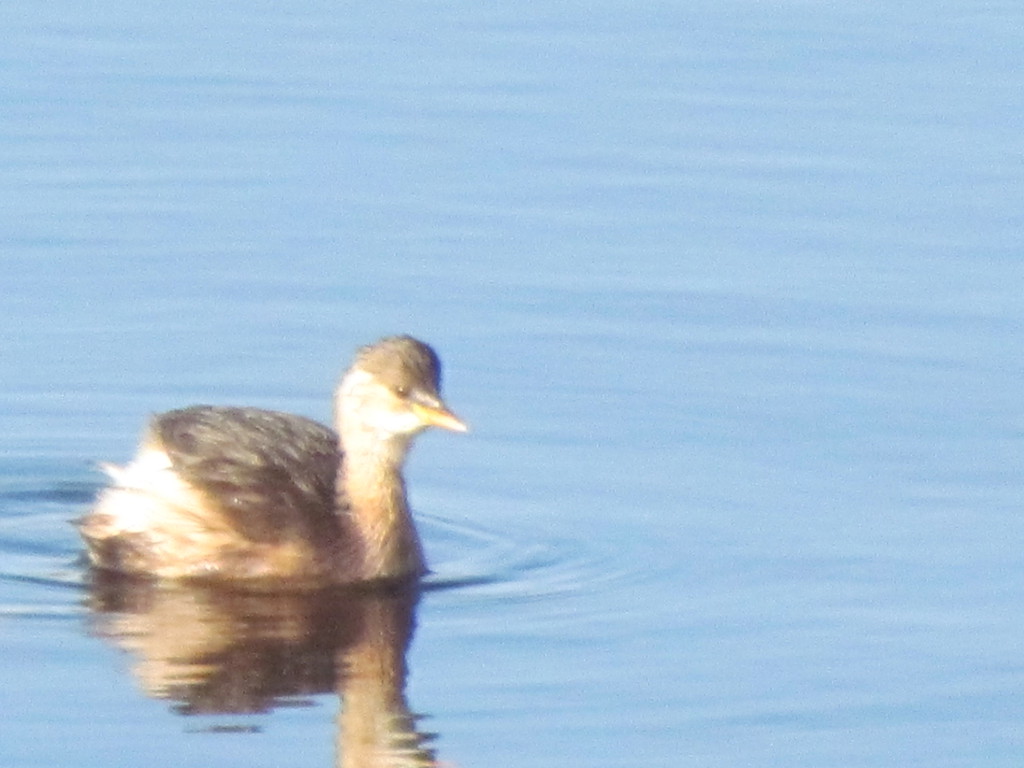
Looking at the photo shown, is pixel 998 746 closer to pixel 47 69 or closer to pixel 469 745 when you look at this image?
pixel 469 745

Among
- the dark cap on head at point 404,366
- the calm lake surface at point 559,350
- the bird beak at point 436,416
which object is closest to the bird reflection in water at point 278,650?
the calm lake surface at point 559,350

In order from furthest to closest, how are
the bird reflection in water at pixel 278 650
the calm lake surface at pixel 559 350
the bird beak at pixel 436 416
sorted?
the bird beak at pixel 436 416 → the calm lake surface at pixel 559 350 → the bird reflection in water at pixel 278 650

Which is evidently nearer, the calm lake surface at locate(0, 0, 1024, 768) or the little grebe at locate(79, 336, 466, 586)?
the calm lake surface at locate(0, 0, 1024, 768)

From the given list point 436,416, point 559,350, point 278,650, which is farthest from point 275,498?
point 559,350

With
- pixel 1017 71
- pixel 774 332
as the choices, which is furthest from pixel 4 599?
pixel 1017 71

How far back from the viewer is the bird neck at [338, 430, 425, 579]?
10.9 meters

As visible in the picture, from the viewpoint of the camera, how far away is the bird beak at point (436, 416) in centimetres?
1085

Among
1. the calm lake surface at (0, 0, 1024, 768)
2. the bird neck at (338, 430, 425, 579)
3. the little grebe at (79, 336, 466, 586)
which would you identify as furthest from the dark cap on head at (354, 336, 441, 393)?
the calm lake surface at (0, 0, 1024, 768)

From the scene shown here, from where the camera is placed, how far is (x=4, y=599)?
10375 millimetres

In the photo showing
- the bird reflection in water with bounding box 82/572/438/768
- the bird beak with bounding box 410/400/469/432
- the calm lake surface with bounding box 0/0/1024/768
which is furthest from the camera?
the bird beak with bounding box 410/400/469/432

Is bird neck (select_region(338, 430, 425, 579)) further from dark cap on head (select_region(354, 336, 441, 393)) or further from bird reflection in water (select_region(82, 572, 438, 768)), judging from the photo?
dark cap on head (select_region(354, 336, 441, 393))

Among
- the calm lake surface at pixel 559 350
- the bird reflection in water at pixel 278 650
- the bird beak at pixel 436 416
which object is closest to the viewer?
the bird reflection in water at pixel 278 650

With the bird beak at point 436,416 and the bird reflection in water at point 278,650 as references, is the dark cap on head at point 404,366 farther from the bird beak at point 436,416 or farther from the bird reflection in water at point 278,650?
the bird reflection in water at point 278,650

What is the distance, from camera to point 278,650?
10.0 m
